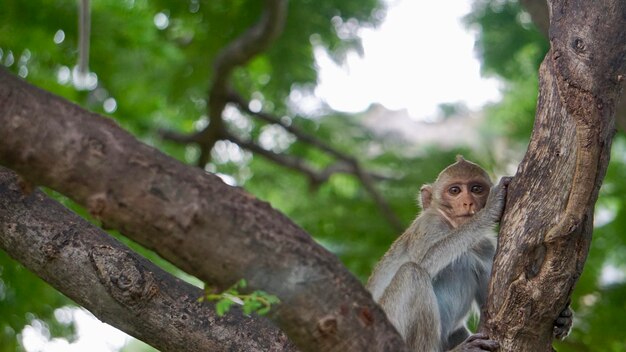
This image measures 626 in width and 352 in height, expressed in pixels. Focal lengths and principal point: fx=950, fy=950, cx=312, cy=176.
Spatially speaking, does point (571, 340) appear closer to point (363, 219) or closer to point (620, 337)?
point (620, 337)

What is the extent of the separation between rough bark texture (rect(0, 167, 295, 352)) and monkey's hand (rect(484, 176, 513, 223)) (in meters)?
1.82

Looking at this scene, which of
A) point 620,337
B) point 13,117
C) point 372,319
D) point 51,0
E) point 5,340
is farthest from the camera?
point 51,0

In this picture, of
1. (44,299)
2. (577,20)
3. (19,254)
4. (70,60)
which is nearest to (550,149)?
(577,20)

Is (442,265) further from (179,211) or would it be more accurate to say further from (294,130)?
(294,130)

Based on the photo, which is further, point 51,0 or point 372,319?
point 51,0

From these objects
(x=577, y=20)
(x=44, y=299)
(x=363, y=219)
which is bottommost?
(x=577, y=20)

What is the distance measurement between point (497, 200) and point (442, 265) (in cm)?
102

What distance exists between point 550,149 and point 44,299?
600 cm

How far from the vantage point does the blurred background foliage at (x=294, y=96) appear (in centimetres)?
1121

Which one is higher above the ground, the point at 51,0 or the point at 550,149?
the point at 51,0

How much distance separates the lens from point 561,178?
18.9ft

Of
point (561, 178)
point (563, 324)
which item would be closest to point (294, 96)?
point (563, 324)

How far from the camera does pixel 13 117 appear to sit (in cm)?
399

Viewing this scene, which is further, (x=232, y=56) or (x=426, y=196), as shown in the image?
(x=232, y=56)
